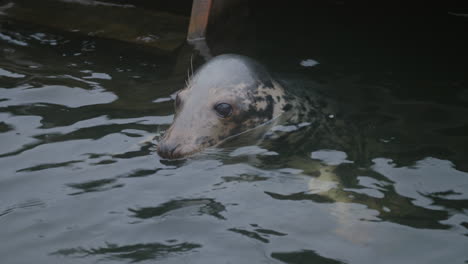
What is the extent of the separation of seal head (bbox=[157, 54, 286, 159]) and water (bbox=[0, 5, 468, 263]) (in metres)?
0.18

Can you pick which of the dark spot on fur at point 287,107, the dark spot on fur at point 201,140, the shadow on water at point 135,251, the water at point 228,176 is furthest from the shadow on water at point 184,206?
the dark spot on fur at point 287,107

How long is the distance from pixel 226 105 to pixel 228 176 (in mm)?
944

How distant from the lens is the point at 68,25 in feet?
25.0

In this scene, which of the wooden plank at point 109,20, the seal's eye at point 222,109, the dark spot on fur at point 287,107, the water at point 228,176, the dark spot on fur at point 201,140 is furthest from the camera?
the wooden plank at point 109,20

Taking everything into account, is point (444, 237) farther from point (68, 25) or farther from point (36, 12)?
point (36, 12)

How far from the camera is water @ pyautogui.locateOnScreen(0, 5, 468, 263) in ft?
10.4

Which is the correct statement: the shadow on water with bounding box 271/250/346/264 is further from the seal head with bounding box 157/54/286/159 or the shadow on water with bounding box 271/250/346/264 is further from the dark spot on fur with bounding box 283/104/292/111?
the dark spot on fur with bounding box 283/104/292/111

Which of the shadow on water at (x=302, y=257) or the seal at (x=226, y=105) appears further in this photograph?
the seal at (x=226, y=105)

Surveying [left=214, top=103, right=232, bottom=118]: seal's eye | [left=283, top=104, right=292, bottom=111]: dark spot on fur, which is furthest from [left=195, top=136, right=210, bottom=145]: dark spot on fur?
[left=283, top=104, right=292, bottom=111]: dark spot on fur

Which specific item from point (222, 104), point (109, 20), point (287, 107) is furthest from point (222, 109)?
point (109, 20)

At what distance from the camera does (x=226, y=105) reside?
189 inches

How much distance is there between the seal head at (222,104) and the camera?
4.55 metres

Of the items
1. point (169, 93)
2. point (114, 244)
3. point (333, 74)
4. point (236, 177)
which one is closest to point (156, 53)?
point (169, 93)

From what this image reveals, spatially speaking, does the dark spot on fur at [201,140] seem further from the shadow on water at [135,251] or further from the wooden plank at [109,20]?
the wooden plank at [109,20]
